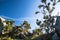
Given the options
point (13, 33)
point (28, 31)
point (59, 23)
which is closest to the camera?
point (59, 23)

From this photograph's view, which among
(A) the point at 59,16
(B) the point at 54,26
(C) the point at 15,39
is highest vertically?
(A) the point at 59,16

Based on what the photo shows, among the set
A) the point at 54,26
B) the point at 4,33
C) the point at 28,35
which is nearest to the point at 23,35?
the point at 28,35

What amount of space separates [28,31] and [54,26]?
564cm

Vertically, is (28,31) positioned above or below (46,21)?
below

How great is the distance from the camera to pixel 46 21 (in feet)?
92.6

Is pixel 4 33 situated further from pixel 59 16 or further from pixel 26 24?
pixel 59 16

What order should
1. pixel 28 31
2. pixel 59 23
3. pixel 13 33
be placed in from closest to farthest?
Result: pixel 59 23 → pixel 13 33 → pixel 28 31

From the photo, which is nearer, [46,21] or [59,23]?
[59,23]

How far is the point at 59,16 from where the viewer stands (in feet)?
84.7

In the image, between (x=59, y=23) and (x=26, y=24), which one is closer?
(x=59, y=23)

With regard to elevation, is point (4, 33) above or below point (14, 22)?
below

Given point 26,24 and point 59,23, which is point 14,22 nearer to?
point 26,24

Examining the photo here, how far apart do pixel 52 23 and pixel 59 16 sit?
267cm

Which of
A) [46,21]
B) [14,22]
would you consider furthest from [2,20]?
[46,21]
